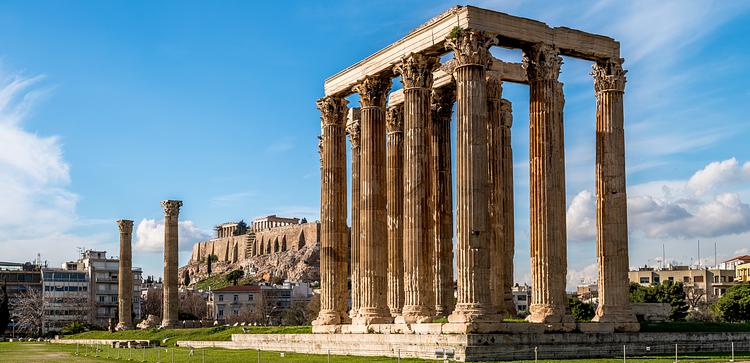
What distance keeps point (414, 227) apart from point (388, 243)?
457 cm

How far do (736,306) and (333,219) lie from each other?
61851mm

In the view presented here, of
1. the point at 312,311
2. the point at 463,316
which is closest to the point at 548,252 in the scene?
the point at 463,316

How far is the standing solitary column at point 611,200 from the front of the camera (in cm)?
5125

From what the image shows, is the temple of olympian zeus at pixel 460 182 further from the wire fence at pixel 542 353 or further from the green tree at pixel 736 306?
the green tree at pixel 736 306

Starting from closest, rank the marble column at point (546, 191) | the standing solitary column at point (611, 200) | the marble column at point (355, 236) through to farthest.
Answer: the marble column at point (546, 191) → the standing solitary column at point (611, 200) → the marble column at point (355, 236)

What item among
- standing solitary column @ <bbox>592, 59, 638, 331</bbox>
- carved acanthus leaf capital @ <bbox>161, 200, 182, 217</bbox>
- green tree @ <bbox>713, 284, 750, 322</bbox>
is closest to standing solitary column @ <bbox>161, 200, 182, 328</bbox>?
carved acanthus leaf capital @ <bbox>161, 200, 182, 217</bbox>

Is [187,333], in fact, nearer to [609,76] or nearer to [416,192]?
[416,192]

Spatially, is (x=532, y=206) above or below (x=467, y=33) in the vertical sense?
below

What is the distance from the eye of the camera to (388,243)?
56.6 metres

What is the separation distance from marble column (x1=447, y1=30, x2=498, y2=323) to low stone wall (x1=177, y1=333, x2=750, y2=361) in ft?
5.17

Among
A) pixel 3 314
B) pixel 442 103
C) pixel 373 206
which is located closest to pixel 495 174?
pixel 442 103

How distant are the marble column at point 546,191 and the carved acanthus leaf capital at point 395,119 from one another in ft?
41.0

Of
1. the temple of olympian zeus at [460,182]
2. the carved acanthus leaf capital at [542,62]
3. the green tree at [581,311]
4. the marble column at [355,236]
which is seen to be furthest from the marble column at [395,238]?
the green tree at [581,311]

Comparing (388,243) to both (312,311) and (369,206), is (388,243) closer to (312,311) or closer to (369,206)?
(369,206)
